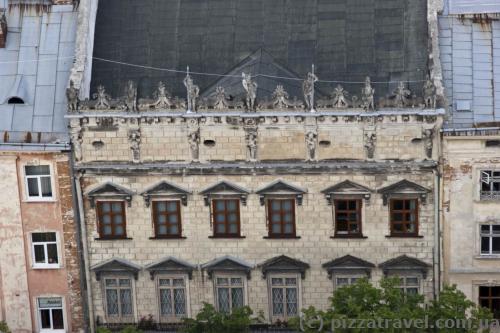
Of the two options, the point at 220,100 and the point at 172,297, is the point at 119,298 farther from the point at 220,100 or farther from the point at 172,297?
the point at 220,100

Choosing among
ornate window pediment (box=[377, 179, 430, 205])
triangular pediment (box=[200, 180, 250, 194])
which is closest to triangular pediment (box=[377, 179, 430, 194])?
ornate window pediment (box=[377, 179, 430, 205])

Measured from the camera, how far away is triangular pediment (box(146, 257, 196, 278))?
50719 mm

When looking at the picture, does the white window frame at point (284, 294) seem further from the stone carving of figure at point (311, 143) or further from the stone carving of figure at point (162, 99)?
the stone carving of figure at point (162, 99)

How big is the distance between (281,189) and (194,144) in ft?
14.6

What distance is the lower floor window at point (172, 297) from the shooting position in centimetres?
5131

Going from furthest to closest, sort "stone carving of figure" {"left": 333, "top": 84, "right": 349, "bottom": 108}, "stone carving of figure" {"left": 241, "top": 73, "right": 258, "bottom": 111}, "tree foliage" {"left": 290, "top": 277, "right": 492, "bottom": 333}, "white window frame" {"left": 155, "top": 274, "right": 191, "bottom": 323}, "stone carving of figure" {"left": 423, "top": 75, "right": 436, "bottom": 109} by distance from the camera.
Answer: "white window frame" {"left": 155, "top": 274, "right": 191, "bottom": 323}
"stone carving of figure" {"left": 241, "top": 73, "right": 258, "bottom": 111}
"stone carving of figure" {"left": 333, "top": 84, "right": 349, "bottom": 108}
"stone carving of figure" {"left": 423, "top": 75, "right": 436, "bottom": 109}
"tree foliage" {"left": 290, "top": 277, "right": 492, "bottom": 333}

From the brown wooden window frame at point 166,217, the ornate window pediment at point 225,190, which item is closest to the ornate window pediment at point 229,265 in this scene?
the brown wooden window frame at point 166,217

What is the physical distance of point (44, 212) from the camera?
166 feet

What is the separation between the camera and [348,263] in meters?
50.1

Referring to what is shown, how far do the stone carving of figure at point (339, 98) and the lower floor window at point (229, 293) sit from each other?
9.49m

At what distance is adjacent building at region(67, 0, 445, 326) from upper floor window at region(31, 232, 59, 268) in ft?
5.45

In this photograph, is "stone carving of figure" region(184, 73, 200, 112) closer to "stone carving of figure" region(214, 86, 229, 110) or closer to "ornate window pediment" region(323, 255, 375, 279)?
"stone carving of figure" region(214, 86, 229, 110)

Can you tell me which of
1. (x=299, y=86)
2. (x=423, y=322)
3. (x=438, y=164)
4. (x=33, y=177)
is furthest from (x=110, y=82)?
(x=423, y=322)

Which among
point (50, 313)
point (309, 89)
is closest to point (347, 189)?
point (309, 89)
